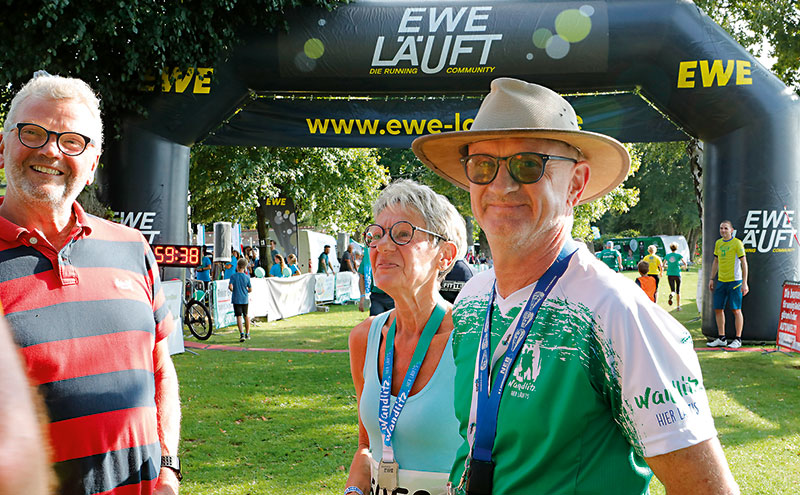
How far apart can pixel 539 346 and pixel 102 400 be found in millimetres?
1463

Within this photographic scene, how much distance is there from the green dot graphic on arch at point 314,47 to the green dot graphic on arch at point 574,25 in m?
3.45

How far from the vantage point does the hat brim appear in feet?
5.81

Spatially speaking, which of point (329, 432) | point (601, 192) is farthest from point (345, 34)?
point (601, 192)

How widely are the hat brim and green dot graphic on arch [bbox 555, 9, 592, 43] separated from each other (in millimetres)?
7503

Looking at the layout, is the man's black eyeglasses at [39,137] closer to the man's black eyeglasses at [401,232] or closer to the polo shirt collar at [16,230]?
the polo shirt collar at [16,230]

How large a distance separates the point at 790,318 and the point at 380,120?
710 cm

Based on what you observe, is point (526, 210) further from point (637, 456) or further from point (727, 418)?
point (727, 418)

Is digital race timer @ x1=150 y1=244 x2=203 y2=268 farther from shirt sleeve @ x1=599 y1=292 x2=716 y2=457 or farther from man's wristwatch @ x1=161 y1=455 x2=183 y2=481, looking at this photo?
shirt sleeve @ x1=599 y1=292 x2=716 y2=457

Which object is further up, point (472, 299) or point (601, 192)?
point (601, 192)

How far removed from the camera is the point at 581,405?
1.49 metres

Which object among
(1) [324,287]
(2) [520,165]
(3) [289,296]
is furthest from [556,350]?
(1) [324,287]

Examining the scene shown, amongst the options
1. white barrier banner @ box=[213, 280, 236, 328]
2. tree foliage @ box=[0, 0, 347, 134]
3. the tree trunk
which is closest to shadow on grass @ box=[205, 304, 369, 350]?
white barrier banner @ box=[213, 280, 236, 328]

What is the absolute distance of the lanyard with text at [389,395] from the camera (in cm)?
242

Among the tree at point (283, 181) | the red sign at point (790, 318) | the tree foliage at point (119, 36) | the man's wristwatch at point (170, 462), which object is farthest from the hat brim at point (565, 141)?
the tree at point (283, 181)
